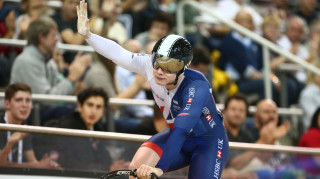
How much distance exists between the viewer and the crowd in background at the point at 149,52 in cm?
759

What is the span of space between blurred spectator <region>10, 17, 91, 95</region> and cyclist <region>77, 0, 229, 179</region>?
234cm

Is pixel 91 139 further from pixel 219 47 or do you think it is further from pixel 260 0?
pixel 260 0

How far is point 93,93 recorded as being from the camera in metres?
7.41

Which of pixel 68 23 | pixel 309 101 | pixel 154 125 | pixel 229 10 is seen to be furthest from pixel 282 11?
pixel 154 125

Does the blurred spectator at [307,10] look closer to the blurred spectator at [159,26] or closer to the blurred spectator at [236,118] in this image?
the blurred spectator at [159,26]

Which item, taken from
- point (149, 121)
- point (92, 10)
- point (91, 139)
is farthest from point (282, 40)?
point (91, 139)

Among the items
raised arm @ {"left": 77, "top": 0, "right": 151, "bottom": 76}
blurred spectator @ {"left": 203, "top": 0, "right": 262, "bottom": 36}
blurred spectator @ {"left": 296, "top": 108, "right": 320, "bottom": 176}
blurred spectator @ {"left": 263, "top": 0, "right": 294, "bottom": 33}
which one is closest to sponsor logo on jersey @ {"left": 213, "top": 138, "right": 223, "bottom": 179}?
raised arm @ {"left": 77, "top": 0, "right": 151, "bottom": 76}

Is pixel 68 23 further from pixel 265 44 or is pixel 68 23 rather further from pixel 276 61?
pixel 276 61

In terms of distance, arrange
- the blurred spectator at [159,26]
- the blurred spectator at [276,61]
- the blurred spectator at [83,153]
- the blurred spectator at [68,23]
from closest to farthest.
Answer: the blurred spectator at [83,153], the blurred spectator at [68,23], the blurred spectator at [159,26], the blurred spectator at [276,61]

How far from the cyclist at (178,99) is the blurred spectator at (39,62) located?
2.34m

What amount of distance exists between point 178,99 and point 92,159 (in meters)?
1.50

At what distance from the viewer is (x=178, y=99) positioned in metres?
5.42

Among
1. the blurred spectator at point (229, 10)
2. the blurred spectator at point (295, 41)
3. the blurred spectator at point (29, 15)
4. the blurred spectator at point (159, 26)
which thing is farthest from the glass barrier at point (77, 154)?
the blurred spectator at point (295, 41)

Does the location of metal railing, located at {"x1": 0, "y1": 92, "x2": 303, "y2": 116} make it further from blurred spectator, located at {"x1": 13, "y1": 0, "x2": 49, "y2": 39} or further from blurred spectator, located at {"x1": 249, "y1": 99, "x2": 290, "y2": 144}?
blurred spectator, located at {"x1": 13, "y1": 0, "x2": 49, "y2": 39}
